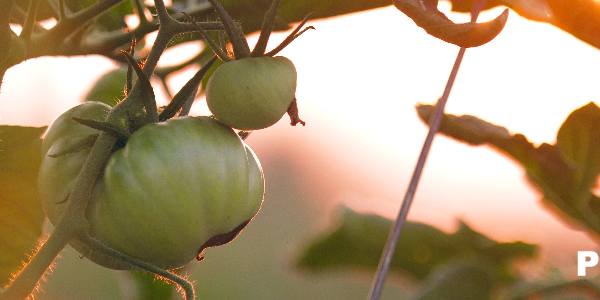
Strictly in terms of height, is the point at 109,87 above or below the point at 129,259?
above

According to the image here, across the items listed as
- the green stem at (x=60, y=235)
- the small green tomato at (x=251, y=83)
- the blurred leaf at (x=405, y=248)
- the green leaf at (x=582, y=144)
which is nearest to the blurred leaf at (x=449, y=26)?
the small green tomato at (x=251, y=83)

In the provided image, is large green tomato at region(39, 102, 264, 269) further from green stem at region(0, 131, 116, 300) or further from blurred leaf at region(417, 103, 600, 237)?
blurred leaf at region(417, 103, 600, 237)

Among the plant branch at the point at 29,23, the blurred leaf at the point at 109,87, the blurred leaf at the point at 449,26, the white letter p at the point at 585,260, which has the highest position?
the blurred leaf at the point at 109,87

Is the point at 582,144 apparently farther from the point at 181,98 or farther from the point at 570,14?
the point at 181,98

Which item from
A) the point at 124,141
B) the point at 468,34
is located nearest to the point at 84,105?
the point at 124,141

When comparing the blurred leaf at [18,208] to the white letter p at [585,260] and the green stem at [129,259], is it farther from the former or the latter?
the white letter p at [585,260]

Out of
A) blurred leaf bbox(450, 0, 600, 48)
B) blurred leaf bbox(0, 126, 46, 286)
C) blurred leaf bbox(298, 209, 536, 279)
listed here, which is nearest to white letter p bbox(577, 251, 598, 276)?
blurred leaf bbox(298, 209, 536, 279)

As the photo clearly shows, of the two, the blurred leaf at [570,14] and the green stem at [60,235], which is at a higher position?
the blurred leaf at [570,14]

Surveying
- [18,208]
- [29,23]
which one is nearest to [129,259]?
[29,23]
